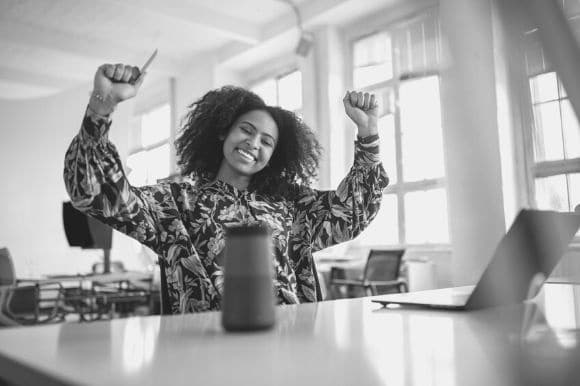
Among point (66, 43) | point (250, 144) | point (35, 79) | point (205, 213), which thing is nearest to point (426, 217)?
point (250, 144)

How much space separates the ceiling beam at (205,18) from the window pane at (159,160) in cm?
290

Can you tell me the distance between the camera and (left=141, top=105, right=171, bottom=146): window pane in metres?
9.77

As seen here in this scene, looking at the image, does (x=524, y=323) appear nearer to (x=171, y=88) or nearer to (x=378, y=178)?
(x=378, y=178)

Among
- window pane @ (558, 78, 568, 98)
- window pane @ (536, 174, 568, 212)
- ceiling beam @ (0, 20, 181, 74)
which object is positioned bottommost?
window pane @ (536, 174, 568, 212)

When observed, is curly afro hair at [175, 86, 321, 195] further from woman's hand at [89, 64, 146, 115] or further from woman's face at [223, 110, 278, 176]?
woman's hand at [89, 64, 146, 115]

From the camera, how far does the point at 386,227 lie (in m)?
6.49

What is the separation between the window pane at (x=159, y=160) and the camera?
9.60 m

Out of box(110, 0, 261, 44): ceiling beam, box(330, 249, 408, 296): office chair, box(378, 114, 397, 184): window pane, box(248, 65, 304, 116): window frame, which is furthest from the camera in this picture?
box(248, 65, 304, 116): window frame

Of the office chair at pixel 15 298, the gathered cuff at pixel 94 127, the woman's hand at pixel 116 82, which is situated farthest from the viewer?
the office chair at pixel 15 298

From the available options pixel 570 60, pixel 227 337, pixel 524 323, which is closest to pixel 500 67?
pixel 570 60

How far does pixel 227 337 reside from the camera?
1.99ft

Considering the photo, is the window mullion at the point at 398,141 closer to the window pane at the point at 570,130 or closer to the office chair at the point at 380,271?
the office chair at the point at 380,271

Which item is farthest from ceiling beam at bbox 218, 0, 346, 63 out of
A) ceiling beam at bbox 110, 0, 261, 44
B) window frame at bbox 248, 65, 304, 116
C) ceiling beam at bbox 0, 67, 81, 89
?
ceiling beam at bbox 0, 67, 81, 89

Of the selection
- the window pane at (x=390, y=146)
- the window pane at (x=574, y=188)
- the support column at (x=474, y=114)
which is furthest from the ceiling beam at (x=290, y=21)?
the window pane at (x=574, y=188)
